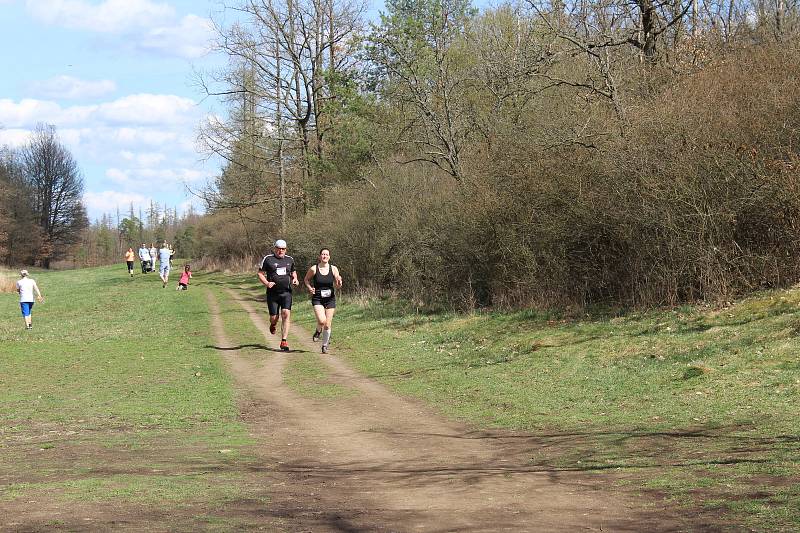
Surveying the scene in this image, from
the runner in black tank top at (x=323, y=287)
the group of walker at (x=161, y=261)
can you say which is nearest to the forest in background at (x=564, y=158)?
the runner in black tank top at (x=323, y=287)

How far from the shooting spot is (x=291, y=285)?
17.8 meters

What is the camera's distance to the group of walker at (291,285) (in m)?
17.0

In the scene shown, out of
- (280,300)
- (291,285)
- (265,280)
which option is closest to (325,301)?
(291,285)

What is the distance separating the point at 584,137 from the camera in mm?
18500

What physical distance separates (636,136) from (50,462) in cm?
1262

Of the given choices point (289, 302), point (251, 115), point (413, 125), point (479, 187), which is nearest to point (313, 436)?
point (289, 302)

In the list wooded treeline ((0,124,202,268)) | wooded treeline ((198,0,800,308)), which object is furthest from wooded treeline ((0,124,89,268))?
wooded treeline ((198,0,800,308))

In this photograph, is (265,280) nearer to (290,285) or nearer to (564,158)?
(290,285)

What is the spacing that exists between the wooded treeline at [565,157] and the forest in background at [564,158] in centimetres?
5

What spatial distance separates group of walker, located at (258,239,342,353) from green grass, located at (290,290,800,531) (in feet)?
3.60

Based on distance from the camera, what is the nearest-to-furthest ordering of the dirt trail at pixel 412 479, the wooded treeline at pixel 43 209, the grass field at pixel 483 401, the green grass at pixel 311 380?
the dirt trail at pixel 412 479 → the grass field at pixel 483 401 → the green grass at pixel 311 380 → the wooded treeline at pixel 43 209

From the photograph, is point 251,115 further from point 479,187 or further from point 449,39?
point 479,187

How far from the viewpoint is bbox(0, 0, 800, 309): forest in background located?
1556 centimetres

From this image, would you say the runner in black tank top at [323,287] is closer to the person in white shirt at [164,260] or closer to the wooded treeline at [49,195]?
the person in white shirt at [164,260]
